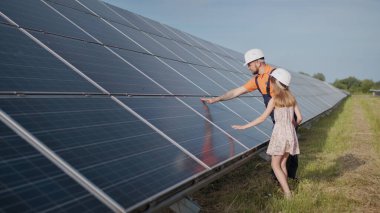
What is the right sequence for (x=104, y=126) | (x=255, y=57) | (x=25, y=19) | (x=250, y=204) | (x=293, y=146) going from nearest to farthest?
(x=104, y=126) < (x=25, y=19) < (x=250, y=204) < (x=293, y=146) < (x=255, y=57)

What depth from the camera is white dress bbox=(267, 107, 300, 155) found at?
23.6 feet

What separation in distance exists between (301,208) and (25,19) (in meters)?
5.25

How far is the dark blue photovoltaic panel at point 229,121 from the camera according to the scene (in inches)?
299

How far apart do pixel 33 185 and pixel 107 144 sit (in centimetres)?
133

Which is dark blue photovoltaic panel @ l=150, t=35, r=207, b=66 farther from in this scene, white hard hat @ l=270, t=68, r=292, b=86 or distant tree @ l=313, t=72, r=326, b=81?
distant tree @ l=313, t=72, r=326, b=81

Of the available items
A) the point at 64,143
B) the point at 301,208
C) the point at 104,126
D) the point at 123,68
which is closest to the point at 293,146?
the point at 301,208

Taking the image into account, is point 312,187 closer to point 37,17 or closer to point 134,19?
point 37,17

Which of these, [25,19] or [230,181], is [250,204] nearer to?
[230,181]

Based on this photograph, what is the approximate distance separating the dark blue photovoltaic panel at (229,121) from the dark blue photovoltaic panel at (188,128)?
12.6 inches

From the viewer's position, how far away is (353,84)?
156500 millimetres

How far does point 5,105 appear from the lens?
4.00m

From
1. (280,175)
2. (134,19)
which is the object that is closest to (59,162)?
(280,175)

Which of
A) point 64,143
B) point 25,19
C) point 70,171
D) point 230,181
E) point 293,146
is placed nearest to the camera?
point 70,171

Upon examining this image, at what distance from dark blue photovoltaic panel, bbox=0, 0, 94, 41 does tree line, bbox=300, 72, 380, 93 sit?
12639 cm
